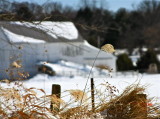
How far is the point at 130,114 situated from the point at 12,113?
1.93 meters

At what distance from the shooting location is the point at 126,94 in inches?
271

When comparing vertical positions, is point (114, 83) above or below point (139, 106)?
below

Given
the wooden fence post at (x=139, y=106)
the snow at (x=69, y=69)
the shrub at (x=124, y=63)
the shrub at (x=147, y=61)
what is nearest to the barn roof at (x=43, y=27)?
the wooden fence post at (x=139, y=106)

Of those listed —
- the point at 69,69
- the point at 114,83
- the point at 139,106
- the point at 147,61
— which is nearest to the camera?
the point at 139,106

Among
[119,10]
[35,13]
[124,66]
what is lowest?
[124,66]

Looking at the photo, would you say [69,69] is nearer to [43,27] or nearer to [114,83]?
[114,83]

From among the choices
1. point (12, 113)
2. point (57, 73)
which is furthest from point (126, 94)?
point (57, 73)

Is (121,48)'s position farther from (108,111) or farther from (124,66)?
(108,111)

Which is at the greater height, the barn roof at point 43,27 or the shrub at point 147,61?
the barn roof at point 43,27

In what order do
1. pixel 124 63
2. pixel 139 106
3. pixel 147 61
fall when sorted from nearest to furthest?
pixel 139 106
pixel 147 61
pixel 124 63

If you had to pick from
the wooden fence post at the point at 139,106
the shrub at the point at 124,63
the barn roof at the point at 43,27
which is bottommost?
the shrub at the point at 124,63

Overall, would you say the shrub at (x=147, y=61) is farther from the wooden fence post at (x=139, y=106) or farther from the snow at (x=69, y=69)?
the wooden fence post at (x=139, y=106)

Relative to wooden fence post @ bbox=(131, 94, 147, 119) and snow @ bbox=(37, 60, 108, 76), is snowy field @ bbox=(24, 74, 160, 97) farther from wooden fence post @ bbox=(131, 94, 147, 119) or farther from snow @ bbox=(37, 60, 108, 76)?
snow @ bbox=(37, 60, 108, 76)

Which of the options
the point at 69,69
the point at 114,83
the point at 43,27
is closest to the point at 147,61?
the point at 69,69
